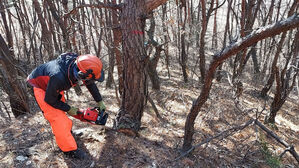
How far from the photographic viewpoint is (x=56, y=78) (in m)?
2.76

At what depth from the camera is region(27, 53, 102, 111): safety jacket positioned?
2.77 m

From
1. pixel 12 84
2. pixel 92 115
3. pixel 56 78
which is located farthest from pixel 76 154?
pixel 12 84

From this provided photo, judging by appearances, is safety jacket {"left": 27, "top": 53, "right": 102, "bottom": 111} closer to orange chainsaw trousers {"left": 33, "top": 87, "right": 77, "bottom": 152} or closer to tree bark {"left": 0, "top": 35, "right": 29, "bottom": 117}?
orange chainsaw trousers {"left": 33, "top": 87, "right": 77, "bottom": 152}

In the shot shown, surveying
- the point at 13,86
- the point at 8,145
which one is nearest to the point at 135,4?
the point at 8,145

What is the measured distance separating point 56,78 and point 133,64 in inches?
41.5

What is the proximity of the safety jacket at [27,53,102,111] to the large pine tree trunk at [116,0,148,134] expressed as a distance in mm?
764

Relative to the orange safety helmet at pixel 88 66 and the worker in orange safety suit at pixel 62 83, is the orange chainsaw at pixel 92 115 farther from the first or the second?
the orange safety helmet at pixel 88 66

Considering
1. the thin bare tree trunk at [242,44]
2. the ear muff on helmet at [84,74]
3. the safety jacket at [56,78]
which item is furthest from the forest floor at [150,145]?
the ear muff on helmet at [84,74]

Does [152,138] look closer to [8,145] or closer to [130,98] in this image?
[130,98]

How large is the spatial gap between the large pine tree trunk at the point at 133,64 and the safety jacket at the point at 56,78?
764 mm

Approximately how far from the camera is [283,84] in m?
4.94

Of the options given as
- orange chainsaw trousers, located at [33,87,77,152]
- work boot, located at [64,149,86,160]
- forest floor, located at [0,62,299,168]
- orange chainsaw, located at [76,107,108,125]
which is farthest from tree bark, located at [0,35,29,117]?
work boot, located at [64,149,86,160]

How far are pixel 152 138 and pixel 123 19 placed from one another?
2.09 metres

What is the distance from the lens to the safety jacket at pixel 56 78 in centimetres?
277
